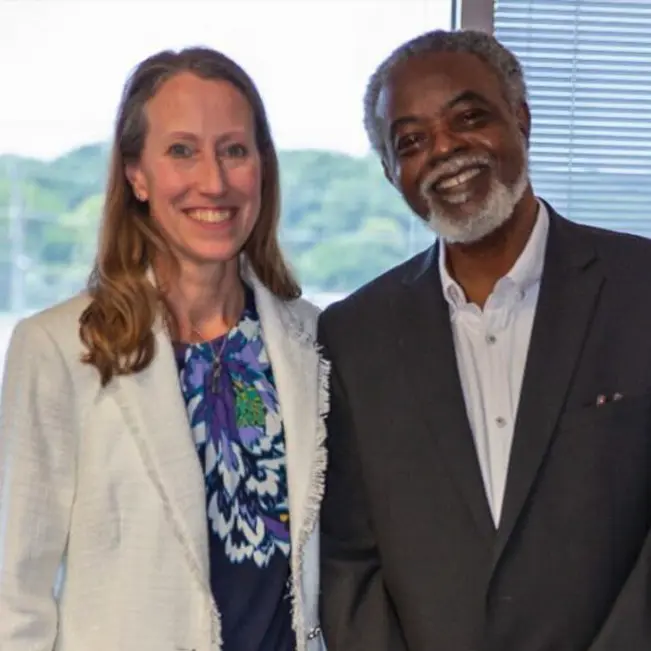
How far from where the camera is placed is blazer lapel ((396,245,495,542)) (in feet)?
4.83

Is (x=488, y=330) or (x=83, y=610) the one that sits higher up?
(x=488, y=330)

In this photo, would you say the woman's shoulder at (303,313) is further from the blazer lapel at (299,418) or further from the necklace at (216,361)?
the necklace at (216,361)

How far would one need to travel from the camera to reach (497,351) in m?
1.55

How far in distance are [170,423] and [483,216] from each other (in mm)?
631

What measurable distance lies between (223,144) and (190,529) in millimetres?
612

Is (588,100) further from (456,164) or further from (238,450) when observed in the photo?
(238,450)

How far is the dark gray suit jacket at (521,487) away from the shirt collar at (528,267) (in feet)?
0.09

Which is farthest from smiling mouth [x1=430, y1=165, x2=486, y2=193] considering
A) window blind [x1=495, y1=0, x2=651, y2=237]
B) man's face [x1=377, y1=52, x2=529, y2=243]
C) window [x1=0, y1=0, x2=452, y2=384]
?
window blind [x1=495, y1=0, x2=651, y2=237]

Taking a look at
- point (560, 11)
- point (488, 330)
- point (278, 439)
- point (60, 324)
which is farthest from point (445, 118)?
point (560, 11)

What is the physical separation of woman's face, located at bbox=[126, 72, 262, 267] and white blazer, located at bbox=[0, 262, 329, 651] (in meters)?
0.22

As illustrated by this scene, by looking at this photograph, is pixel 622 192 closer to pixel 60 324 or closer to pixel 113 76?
pixel 113 76

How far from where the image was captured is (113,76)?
2.28 metres

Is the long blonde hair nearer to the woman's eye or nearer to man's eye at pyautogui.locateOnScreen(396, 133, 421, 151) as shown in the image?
the woman's eye

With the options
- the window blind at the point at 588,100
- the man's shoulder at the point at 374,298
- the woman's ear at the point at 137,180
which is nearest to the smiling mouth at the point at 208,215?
the woman's ear at the point at 137,180
